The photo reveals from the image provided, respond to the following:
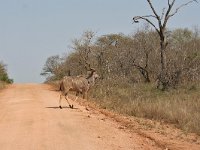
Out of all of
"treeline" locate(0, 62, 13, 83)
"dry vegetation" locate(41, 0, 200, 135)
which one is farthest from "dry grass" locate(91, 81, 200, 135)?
"treeline" locate(0, 62, 13, 83)

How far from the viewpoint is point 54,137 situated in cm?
1275

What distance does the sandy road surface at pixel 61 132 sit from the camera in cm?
1167

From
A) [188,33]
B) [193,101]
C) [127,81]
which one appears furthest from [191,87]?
[188,33]

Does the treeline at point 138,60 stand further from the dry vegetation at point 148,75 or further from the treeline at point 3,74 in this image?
the treeline at point 3,74

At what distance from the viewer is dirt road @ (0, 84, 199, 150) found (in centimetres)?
1167

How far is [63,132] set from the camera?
13672 mm

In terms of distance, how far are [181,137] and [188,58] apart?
21141 mm

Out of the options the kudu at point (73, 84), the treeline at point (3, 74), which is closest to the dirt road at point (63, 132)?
the kudu at point (73, 84)

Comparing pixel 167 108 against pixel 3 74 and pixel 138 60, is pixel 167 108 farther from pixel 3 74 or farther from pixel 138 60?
pixel 3 74

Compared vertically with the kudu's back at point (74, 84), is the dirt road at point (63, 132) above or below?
below

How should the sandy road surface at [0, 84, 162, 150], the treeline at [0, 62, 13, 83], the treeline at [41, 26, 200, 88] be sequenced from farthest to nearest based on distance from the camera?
the treeline at [0, 62, 13, 83], the treeline at [41, 26, 200, 88], the sandy road surface at [0, 84, 162, 150]

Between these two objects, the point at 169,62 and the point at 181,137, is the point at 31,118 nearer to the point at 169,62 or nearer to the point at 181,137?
the point at 181,137

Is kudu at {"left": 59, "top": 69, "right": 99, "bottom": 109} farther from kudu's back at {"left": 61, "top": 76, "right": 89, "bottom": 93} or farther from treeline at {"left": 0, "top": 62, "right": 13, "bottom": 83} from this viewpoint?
treeline at {"left": 0, "top": 62, "right": 13, "bottom": 83}

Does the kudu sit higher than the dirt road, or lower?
higher
